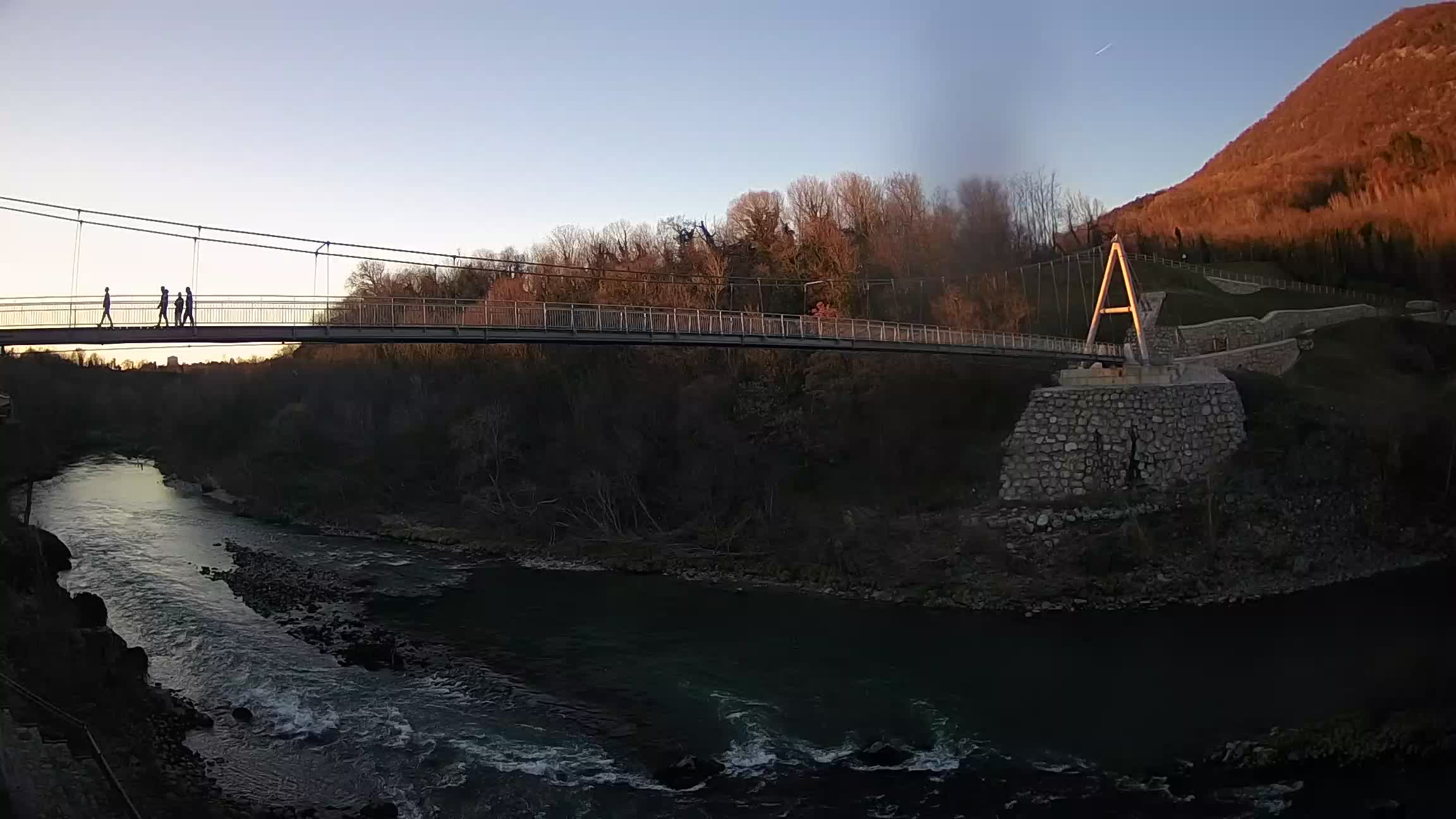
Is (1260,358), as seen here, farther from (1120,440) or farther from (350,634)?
(350,634)

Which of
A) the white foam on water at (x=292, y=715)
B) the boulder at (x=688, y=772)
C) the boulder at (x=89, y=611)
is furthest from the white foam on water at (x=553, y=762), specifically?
the boulder at (x=89, y=611)

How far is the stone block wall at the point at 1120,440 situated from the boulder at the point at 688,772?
49.8 feet

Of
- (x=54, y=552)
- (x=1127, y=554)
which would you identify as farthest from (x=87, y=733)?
(x=1127, y=554)

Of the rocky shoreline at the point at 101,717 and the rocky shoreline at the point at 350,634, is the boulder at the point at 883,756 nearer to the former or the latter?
the rocky shoreline at the point at 350,634

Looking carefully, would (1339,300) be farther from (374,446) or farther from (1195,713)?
(374,446)

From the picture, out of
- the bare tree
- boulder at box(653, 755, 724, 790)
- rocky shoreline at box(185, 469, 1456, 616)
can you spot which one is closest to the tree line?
the bare tree

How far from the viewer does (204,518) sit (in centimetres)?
3394

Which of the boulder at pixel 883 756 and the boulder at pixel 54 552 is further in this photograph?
the boulder at pixel 54 552

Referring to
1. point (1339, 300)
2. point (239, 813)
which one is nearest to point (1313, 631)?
point (239, 813)

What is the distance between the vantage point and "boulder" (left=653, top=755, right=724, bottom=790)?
40.4ft

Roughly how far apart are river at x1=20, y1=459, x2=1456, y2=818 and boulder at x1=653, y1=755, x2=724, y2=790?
0.86ft

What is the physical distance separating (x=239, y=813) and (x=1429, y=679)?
18030mm

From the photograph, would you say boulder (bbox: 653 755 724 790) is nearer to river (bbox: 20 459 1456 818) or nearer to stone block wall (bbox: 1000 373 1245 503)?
river (bbox: 20 459 1456 818)

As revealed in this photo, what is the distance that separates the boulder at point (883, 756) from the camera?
12805 millimetres
